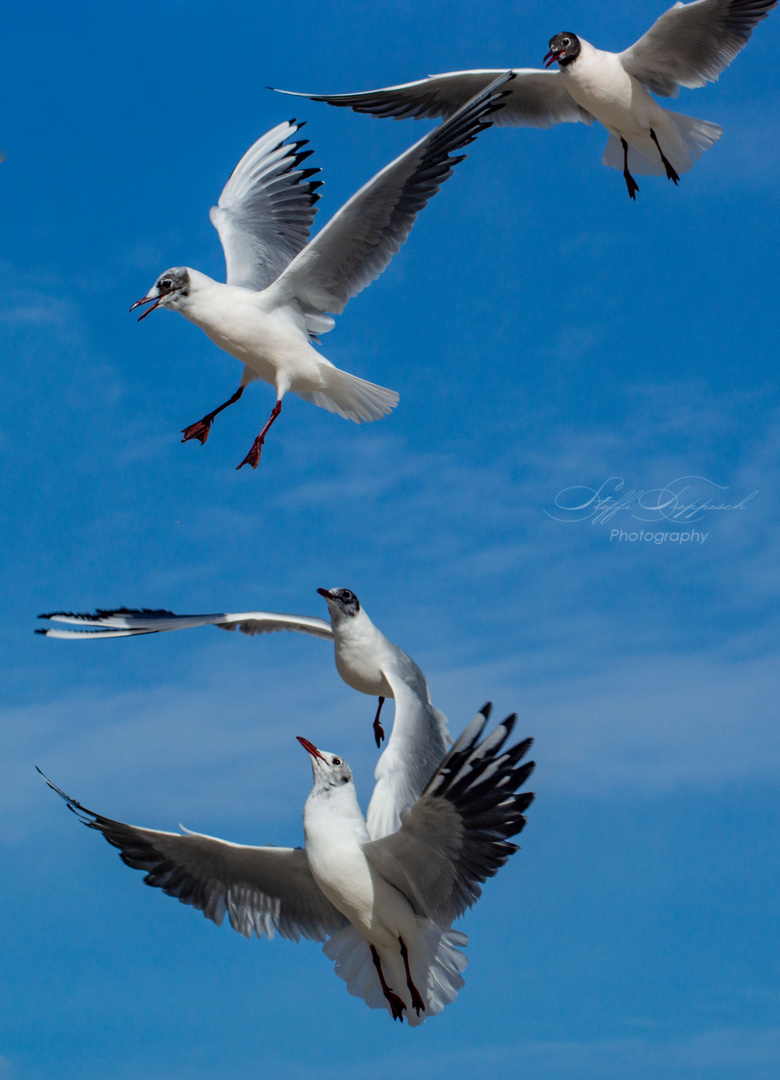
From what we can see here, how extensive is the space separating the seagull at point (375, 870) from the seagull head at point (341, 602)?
3.08 feet

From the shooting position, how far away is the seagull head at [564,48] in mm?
7496

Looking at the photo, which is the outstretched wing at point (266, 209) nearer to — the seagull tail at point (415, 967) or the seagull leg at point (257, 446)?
the seagull leg at point (257, 446)

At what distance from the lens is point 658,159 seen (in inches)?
310

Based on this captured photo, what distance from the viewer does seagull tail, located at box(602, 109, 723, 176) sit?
25.5 ft

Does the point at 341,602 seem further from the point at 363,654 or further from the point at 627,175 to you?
the point at 627,175

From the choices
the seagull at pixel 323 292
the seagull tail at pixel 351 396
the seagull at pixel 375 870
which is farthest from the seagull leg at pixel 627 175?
the seagull at pixel 375 870

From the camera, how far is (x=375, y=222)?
6629mm

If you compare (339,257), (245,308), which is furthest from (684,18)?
(245,308)

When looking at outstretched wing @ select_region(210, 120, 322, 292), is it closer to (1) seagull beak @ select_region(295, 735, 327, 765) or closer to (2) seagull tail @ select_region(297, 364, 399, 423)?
(2) seagull tail @ select_region(297, 364, 399, 423)

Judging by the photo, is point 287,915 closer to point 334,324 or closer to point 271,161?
point 334,324

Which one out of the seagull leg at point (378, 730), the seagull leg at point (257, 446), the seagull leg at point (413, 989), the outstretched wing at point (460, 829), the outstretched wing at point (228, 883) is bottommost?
the seagull leg at point (413, 989)

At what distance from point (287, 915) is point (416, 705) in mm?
1027

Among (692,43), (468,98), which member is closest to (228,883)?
(468,98)

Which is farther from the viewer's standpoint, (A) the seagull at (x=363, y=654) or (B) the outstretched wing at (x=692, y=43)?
(B) the outstretched wing at (x=692, y=43)
